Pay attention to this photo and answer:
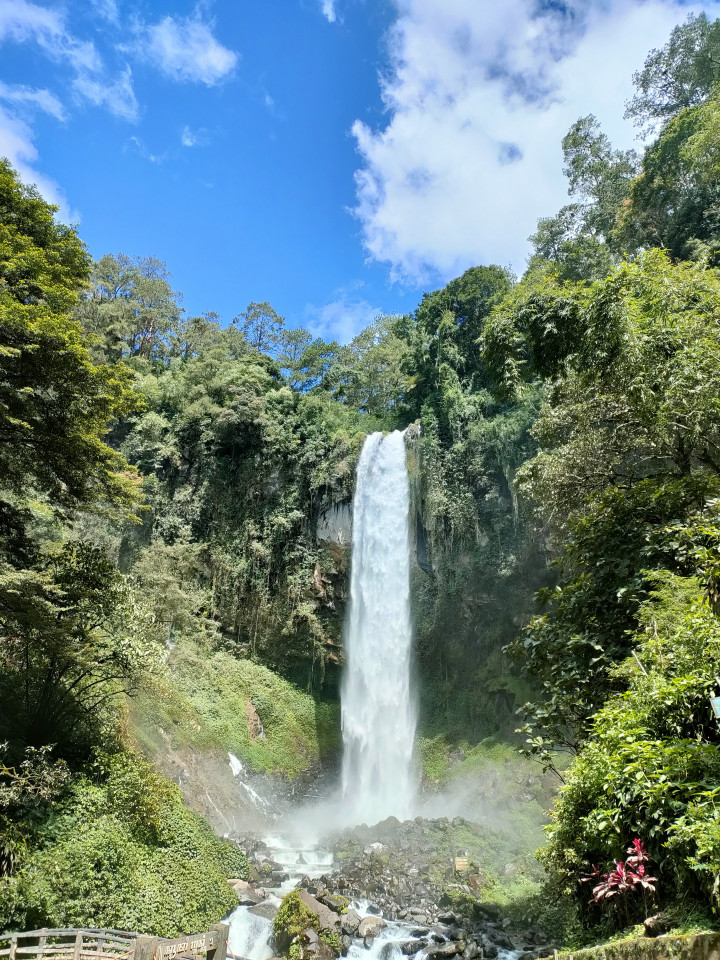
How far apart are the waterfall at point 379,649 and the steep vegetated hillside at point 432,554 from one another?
0.73m

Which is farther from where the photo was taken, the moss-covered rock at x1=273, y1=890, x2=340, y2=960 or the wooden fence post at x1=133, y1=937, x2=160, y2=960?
the moss-covered rock at x1=273, y1=890, x2=340, y2=960

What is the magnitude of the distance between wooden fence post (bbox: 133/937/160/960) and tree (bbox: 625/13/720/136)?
25.3 meters

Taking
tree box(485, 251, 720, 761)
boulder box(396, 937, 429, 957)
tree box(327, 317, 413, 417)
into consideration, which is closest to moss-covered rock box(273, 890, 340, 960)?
boulder box(396, 937, 429, 957)

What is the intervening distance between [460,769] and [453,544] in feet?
23.2

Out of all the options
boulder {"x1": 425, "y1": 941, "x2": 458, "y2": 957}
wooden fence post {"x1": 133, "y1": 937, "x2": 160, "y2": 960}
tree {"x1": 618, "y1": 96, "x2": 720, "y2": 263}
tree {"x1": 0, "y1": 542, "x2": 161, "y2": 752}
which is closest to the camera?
wooden fence post {"x1": 133, "y1": 937, "x2": 160, "y2": 960}

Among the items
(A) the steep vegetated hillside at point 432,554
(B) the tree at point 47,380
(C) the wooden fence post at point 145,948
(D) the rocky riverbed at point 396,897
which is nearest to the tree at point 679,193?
(A) the steep vegetated hillside at point 432,554

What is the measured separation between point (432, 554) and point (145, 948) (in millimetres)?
17105

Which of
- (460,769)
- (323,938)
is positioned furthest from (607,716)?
(460,769)

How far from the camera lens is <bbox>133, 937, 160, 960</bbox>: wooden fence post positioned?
16.2 ft

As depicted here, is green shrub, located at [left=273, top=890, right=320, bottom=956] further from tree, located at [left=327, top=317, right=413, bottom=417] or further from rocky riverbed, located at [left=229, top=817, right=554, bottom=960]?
tree, located at [left=327, top=317, right=413, bottom=417]

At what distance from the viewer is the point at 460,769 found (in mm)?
18438

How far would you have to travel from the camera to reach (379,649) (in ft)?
68.0

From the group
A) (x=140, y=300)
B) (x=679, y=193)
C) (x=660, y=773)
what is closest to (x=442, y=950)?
(x=660, y=773)

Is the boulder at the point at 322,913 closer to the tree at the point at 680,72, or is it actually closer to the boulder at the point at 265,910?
the boulder at the point at 265,910
